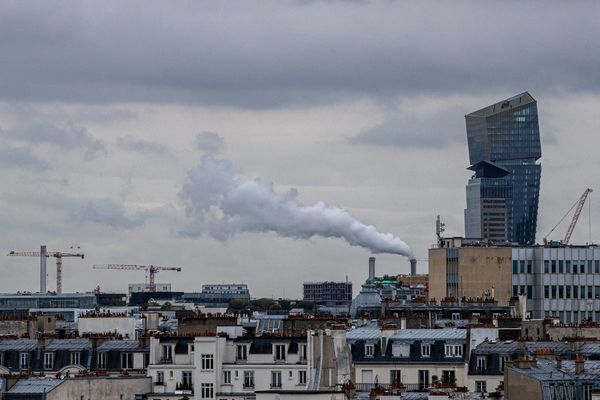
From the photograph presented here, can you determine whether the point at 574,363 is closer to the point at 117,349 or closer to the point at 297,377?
the point at 297,377

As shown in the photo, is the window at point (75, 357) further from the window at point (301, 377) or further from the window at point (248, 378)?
the window at point (301, 377)

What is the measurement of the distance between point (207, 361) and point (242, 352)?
217cm

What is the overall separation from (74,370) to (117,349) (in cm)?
416

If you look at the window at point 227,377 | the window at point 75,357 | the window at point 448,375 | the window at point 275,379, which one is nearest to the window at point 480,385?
the window at point 448,375

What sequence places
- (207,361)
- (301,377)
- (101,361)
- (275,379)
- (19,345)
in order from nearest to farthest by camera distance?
(301,377), (275,379), (207,361), (101,361), (19,345)

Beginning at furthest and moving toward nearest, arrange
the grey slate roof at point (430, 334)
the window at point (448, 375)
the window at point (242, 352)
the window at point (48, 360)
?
1. the grey slate roof at point (430, 334)
2. the window at point (48, 360)
3. the window at point (448, 375)
4. the window at point (242, 352)

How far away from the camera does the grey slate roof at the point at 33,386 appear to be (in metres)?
110

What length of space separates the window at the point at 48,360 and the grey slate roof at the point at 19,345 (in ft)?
4.88

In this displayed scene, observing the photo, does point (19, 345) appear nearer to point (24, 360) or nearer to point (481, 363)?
point (24, 360)

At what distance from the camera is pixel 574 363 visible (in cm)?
10481

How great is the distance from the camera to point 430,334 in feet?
457

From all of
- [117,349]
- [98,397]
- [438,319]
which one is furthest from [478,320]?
[98,397]

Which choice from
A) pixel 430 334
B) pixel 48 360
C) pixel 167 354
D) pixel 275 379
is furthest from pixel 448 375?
pixel 48 360

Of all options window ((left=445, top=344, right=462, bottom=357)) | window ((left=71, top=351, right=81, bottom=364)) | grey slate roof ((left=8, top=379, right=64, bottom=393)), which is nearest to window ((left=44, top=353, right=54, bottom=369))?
window ((left=71, top=351, right=81, bottom=364))
